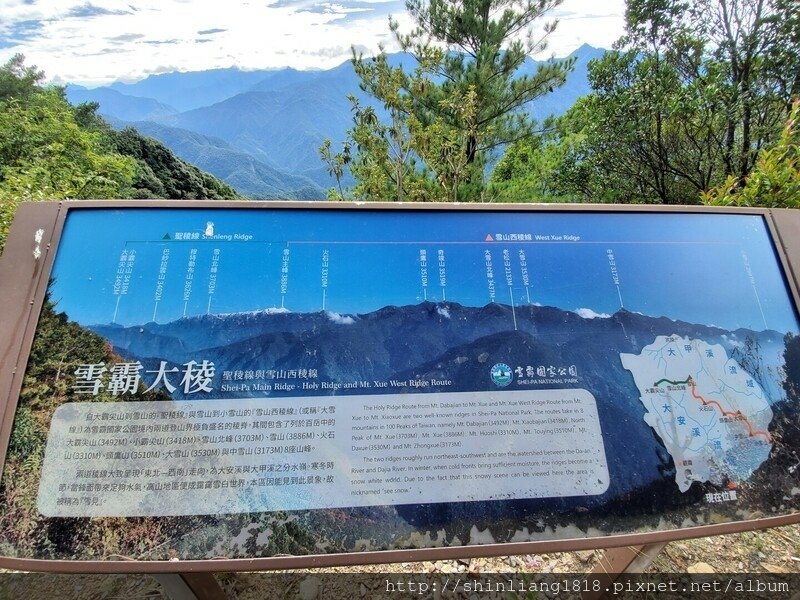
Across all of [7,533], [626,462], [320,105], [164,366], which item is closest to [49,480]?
[7,533]

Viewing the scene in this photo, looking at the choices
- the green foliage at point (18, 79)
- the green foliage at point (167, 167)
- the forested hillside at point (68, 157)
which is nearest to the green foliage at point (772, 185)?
the forested hillside at point (68, 157)

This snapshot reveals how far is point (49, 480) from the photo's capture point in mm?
958

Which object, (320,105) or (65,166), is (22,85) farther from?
(320,105)

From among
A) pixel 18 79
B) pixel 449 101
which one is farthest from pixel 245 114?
pixel 449 101

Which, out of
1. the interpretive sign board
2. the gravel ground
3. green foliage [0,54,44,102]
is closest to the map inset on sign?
the interpretive sign board

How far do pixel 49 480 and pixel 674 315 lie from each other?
167cm

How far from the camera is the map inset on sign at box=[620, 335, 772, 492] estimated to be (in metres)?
1.09

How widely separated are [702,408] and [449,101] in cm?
413

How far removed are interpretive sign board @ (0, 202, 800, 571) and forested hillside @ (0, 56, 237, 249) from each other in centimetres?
210

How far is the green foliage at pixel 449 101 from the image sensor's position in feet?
13.3

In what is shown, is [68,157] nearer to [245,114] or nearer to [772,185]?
[772,185]

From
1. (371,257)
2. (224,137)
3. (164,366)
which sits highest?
(371,257)

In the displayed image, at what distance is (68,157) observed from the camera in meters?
8.02

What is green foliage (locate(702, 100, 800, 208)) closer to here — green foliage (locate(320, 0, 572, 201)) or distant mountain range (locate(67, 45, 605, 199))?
green foliage (locate(320, 0, 572, 201))
